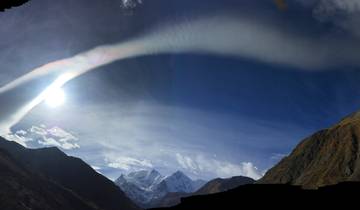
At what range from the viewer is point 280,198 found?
79.6 ft

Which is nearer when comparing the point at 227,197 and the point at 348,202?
the point at 348,202

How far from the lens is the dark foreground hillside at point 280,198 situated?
912 inches

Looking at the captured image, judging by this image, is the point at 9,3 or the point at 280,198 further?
the point at 280,198

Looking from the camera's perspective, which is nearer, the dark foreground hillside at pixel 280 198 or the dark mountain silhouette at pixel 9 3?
the dark mountain silhouette at pixel 9 3

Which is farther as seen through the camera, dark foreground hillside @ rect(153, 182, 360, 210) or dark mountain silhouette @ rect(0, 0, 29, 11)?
dark foreground hillside @ rect(153, 182, 360, 210)

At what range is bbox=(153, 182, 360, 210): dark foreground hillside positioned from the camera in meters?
23.2

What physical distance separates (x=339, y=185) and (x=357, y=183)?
1.04 meters

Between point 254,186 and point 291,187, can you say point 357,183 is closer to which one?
point 291,187

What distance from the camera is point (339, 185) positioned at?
23.7 metres

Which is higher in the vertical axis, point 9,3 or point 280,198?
point 9,3

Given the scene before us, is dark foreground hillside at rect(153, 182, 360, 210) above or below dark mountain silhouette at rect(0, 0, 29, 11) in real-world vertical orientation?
below

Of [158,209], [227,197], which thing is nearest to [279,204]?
[227,197]

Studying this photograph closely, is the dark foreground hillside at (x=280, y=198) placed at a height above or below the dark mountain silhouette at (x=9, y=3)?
below

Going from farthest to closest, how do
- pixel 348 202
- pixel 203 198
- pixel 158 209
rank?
pixel 158 209 → pixel 203 198 → pixel 348 202
